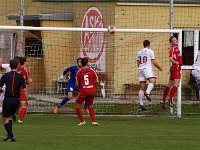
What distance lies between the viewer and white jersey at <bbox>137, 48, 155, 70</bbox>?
24.2 meters

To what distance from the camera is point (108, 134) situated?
61.5 ft

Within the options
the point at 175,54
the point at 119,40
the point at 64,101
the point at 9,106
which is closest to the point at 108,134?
the point at 9,106

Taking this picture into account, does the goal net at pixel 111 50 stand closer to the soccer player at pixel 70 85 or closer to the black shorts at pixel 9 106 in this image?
the soccer player at pixel 70 85

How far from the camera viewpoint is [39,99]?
84.1ft

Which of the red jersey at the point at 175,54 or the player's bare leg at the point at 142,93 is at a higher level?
the red jersey at the point at 175,54

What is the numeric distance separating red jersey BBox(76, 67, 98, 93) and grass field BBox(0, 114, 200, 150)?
945mm

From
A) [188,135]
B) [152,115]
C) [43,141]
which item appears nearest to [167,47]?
[152,115]

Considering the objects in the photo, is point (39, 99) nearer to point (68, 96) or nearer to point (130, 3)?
point (68, 96)

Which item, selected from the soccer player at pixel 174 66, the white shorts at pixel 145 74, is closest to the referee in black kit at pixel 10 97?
the white shorts at pixel 145 74

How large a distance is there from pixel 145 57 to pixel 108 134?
5.83 meters

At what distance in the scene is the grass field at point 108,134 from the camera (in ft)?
53.5

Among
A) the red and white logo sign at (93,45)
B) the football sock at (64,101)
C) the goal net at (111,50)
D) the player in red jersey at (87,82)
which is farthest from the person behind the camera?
the red and white logo sign at (93,45)

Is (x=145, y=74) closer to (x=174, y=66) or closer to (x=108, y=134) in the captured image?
(x=174, y=66)

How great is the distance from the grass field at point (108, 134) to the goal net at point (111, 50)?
162 cm
